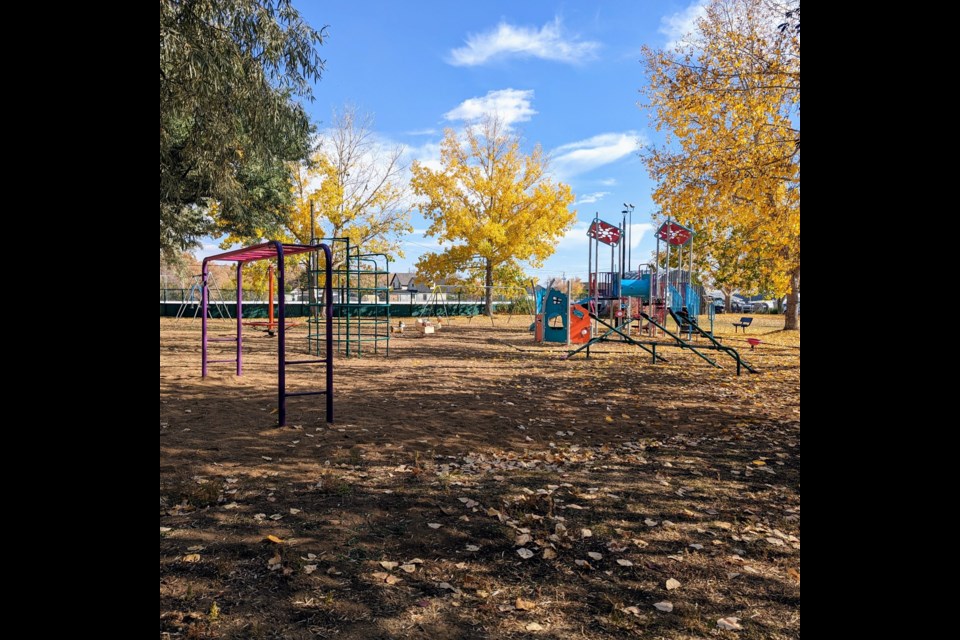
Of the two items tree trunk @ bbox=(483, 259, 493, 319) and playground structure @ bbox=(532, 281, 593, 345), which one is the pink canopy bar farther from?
tree trunk @ bbox=(483, 259, 493, 319)

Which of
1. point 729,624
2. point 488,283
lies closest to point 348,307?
point 729,624

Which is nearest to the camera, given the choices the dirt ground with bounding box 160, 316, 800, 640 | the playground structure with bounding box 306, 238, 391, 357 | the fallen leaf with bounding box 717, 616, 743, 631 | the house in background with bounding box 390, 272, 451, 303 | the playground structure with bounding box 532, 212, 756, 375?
the fallen leaf with bounding box 717, 616, 743, 631

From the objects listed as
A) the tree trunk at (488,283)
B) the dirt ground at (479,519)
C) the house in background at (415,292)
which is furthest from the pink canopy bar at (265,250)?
the tree trunk at (488,283)

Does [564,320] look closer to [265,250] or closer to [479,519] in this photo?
[265,250]

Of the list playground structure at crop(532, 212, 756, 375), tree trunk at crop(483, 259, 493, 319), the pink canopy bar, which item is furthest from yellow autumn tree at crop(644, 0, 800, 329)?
tree trunk at crop(483, 259, 493, 319)

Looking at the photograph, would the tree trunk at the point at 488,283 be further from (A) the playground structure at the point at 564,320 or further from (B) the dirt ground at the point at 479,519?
(B) the dirt ground at the point at 479,519

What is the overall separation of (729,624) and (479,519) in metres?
1.63

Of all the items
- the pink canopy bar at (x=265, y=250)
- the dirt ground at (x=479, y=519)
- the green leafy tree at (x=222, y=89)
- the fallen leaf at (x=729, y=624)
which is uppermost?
the green leafy tree at (x=222, y=89)

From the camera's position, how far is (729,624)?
259cm

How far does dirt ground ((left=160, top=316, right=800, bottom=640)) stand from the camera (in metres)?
2.68

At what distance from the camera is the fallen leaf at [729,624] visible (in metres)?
2.56
